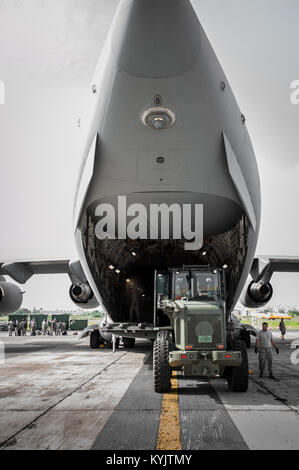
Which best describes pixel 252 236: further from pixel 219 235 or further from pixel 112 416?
pixel 112 416

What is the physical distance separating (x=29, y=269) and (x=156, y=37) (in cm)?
1580

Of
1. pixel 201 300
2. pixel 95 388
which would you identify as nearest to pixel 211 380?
pixel 201 300

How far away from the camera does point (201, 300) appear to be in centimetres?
686

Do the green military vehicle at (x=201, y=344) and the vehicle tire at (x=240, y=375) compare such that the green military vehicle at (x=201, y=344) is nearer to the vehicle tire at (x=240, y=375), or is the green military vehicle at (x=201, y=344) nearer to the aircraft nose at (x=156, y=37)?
the vehicle tire at (x=240, y=375)

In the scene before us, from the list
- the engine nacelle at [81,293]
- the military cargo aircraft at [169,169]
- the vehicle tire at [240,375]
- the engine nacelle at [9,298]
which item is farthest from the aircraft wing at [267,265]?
the engine nacelle at [9,298]

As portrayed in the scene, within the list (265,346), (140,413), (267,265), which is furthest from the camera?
(267,265)

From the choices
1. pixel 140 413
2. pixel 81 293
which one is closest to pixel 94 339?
pixel 81 293

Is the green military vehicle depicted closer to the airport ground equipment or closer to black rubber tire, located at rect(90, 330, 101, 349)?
the airport ground equipment

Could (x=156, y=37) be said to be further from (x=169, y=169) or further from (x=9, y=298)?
(x=9, y=298)

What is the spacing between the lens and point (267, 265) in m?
15.3

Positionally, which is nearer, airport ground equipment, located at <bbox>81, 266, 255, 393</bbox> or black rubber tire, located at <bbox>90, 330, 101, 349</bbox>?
airport ground equipment, located at <bbox>81, 266, 255, 393</bbox>

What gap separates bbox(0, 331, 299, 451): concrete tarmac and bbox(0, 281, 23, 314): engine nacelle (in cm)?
768

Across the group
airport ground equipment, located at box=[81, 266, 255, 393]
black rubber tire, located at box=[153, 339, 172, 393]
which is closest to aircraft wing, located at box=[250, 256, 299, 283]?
airport ground equipment, located at box=[81, 266, 255, 393]

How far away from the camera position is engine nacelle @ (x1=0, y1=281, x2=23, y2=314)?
605 inches
